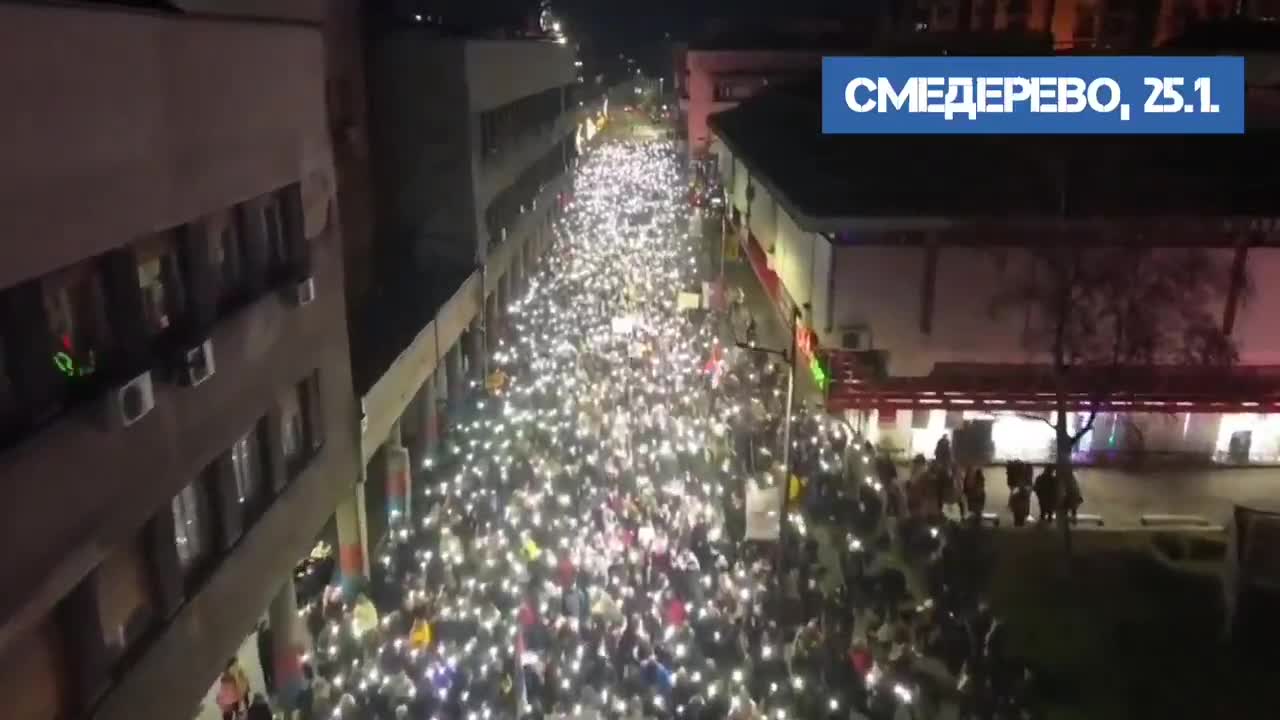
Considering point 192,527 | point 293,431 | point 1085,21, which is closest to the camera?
point 192,527

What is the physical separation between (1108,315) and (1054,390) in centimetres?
179

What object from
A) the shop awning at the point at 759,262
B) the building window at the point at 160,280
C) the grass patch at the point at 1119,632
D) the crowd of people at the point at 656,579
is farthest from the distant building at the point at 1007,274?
the building window at the point at 160,280

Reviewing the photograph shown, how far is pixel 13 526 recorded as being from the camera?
7.02 m

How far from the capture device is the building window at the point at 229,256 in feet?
37.6


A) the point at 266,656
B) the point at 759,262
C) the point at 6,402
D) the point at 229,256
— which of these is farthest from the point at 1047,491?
the point at 759,262

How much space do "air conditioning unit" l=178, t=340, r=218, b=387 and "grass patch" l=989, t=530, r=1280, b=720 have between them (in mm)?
11053

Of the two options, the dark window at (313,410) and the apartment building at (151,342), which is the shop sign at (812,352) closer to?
the dark window at (313,410)

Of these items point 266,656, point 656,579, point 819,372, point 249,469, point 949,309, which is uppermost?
point 949,309

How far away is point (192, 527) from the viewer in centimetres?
1064

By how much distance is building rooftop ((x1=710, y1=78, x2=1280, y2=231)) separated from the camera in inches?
735

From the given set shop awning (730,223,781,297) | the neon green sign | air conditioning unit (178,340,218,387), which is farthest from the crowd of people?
shop awning (730,223,781,297)

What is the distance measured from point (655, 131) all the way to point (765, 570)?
8900 centimetres

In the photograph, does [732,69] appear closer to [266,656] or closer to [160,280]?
[266,656]

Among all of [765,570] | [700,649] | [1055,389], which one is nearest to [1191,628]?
[1055,389]
